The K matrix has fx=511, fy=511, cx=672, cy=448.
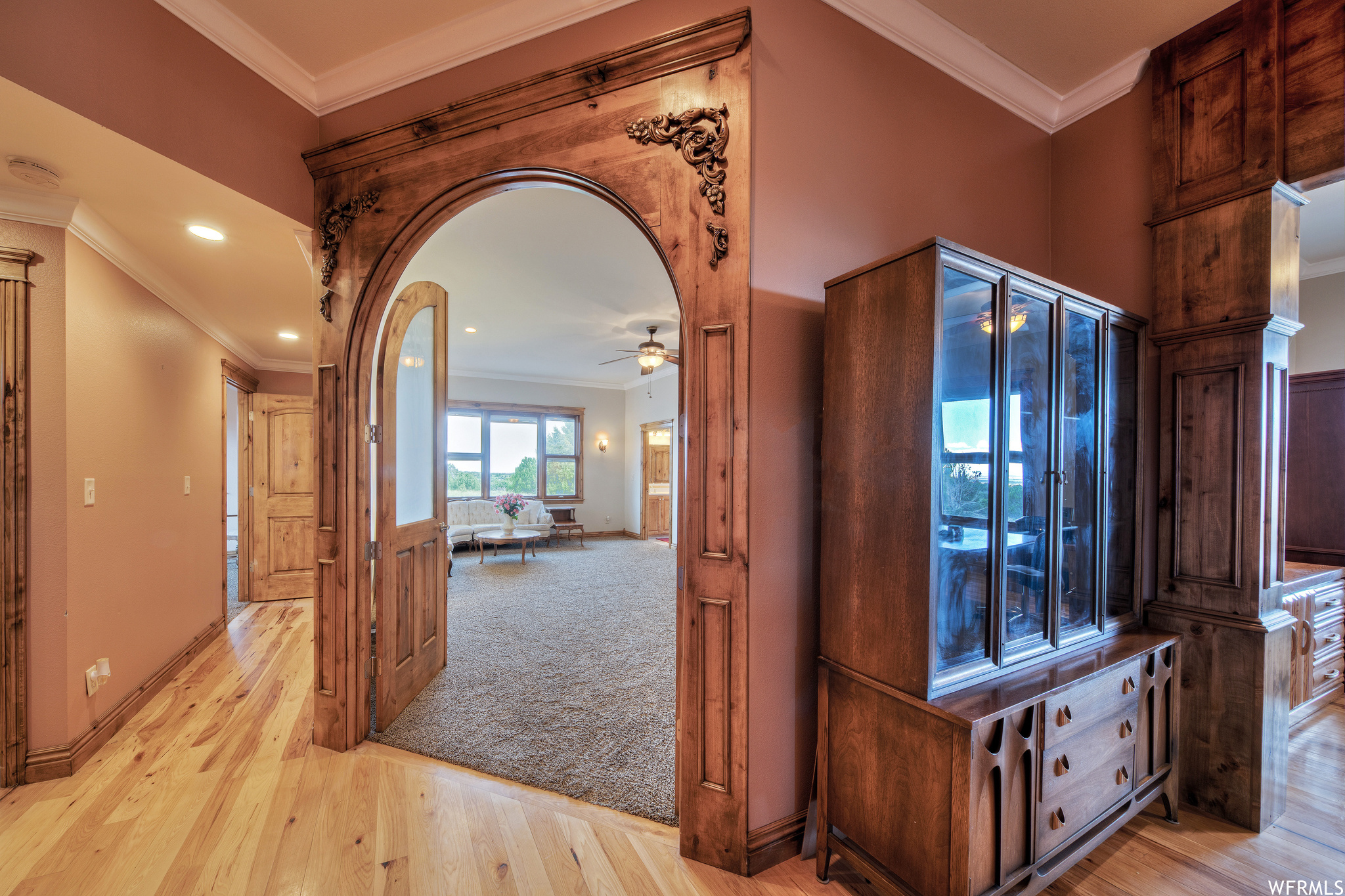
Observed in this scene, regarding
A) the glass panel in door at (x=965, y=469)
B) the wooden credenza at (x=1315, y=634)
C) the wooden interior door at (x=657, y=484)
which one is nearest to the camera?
the glass panel in door at (x=965, y=469)

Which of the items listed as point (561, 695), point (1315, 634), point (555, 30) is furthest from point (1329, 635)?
point (555, 30)

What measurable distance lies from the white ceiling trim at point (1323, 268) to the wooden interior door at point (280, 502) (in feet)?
26.3

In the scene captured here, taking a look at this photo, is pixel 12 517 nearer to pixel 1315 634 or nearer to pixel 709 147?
pixel 709 147

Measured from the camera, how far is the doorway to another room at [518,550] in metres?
2.43

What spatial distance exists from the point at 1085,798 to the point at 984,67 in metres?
2.80

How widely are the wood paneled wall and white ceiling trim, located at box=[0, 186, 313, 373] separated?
0.55ft

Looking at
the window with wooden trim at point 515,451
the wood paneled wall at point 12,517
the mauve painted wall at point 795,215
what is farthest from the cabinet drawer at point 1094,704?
the window with wooden trim at point 515,451

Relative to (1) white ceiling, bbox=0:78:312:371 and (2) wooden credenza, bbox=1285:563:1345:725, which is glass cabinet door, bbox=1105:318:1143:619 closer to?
(2) wooden credenza, bbox=1285:563:1345:725

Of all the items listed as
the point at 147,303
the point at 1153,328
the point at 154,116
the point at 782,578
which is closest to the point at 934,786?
the point at 782,578

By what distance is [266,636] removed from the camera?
399 cm

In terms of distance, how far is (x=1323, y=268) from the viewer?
132 inches

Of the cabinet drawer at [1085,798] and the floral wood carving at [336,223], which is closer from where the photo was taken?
the cabinet drawer at [1085,798]

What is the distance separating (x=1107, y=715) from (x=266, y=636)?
5.17 meters

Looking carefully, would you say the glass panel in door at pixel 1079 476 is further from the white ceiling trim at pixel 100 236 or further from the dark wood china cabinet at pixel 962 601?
the white ceiling trim at pixel 100 236
